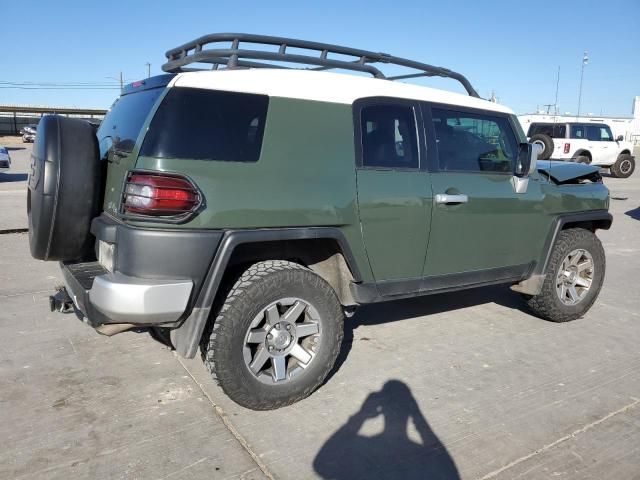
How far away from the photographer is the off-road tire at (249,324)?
2.85 metres

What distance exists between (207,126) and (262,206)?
0.50 m

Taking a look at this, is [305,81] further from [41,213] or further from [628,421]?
[628,421]

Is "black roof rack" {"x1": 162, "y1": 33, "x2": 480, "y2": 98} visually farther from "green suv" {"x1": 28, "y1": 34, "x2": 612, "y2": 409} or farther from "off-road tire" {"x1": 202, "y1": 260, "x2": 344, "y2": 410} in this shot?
"off-road tire" {"x1": 202, "y1": 260, "x2": 344, "y2": 410}

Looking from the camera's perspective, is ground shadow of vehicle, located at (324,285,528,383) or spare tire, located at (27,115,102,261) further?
ground shadow of vehicle, located at (324,285,528,383)

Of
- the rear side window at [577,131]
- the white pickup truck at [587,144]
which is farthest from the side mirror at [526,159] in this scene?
the rear side window at [577,131]

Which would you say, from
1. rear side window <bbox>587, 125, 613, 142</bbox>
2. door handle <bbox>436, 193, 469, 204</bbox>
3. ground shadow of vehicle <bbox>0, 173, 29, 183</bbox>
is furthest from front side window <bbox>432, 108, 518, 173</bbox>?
rear side window <bbox>587, 125, 613, 142</bbox>

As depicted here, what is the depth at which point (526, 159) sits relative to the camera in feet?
13.1

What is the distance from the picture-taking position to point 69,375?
3424 mm

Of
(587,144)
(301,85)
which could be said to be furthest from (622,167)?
(301,85)

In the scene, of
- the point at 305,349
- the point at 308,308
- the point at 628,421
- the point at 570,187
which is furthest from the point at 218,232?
the point at 570,187

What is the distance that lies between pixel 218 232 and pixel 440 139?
1.81 meters

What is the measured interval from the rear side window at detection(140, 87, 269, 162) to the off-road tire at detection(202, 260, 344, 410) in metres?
0.68

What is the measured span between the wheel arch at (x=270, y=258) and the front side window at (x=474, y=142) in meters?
1.02

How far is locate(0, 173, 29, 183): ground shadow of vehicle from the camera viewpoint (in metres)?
15.6
